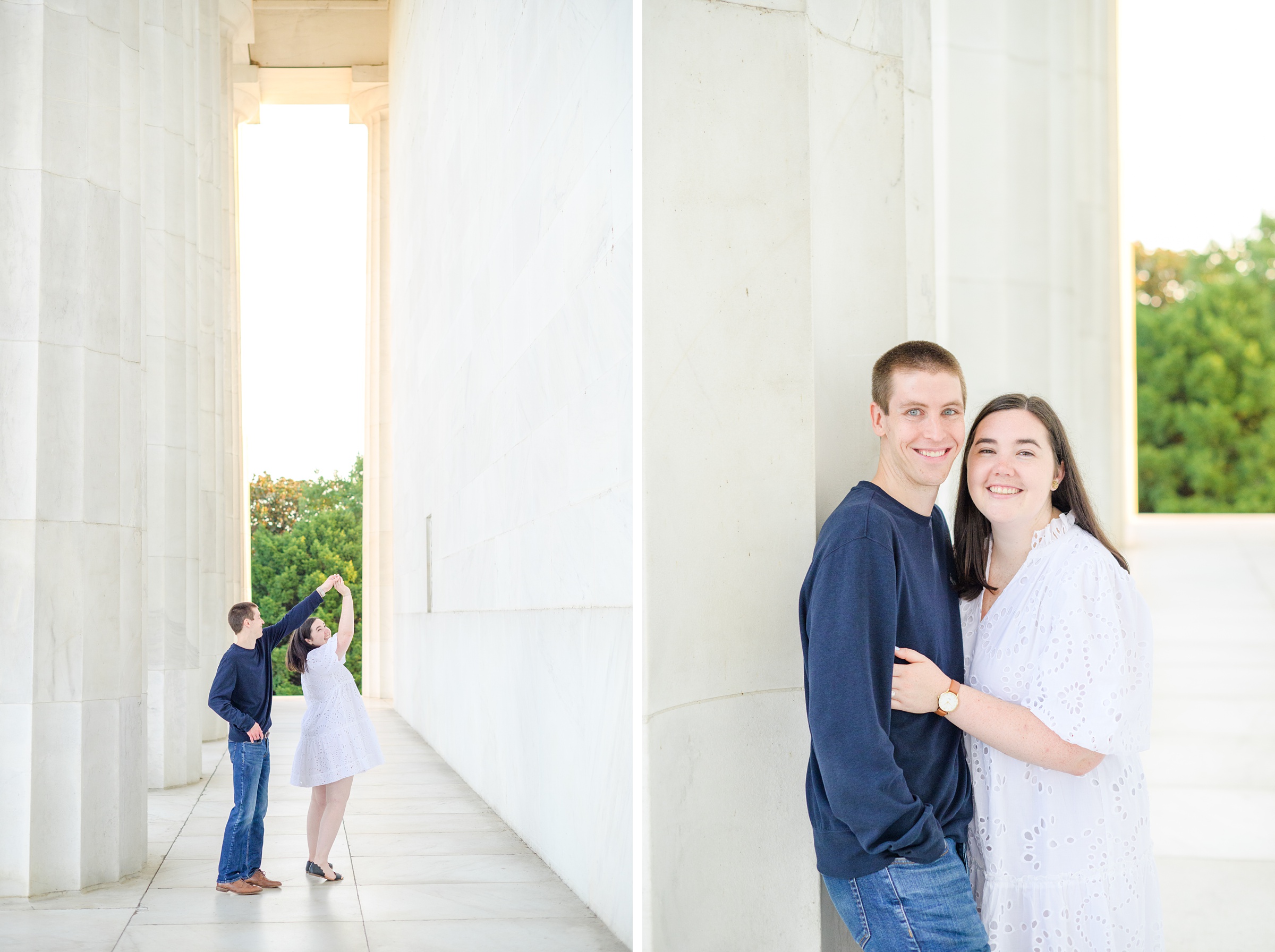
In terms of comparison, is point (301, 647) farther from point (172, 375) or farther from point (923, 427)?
point (172, 375)

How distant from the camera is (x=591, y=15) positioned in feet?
25.1

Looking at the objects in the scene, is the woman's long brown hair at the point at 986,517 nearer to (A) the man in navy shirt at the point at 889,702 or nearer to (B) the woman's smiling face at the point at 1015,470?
(B) the woman's smiling face at the point at 1015,470

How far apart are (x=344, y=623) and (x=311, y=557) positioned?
52.8 m

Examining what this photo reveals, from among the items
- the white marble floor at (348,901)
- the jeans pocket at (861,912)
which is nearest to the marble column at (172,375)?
the white marble floor at (348,901)

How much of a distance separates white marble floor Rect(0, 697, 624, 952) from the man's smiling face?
4277 mm

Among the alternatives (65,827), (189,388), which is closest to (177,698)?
(189,388)

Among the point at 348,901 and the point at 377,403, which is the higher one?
the point at 377,403

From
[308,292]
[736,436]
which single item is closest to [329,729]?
[736,436]

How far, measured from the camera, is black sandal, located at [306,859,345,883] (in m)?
8.66

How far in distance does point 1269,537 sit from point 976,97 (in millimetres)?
17143

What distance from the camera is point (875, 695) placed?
314 centimetres

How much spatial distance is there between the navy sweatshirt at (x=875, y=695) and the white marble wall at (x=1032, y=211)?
3.62 metres

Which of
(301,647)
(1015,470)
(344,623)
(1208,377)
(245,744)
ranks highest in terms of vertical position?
(1208,377)

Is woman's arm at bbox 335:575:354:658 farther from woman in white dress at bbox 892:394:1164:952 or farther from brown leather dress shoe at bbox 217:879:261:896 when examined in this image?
woman in white dress at bbox 892:394:1164:952
